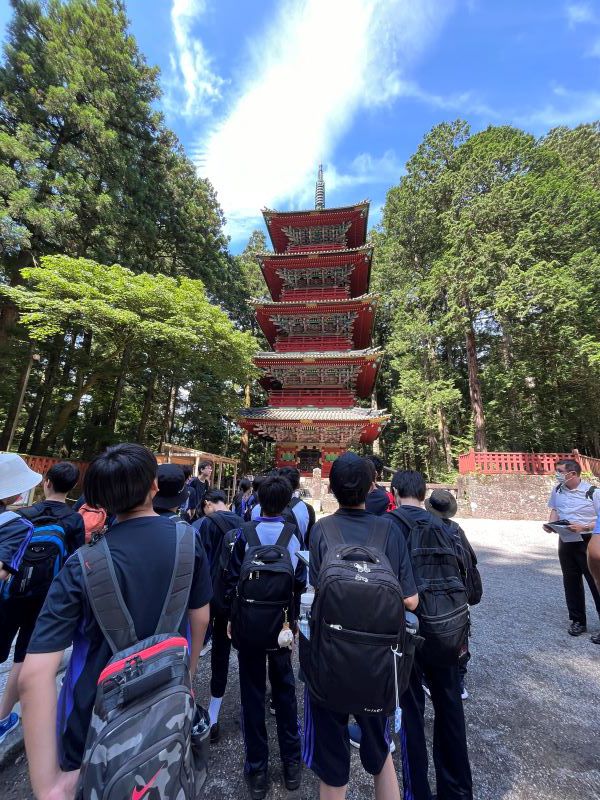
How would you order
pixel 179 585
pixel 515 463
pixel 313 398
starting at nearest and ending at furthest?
pixel 179 585 < pixel 515 463 < pixel 313 398

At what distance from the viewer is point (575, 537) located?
378 cm

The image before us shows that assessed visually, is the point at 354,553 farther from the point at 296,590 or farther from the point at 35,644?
the point at 35,644

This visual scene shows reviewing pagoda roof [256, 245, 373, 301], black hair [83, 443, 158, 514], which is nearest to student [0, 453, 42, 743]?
Result: black hair [83, 443, 158, 514]

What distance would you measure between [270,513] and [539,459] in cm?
1347

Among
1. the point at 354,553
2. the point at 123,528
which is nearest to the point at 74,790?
the point at 123,528

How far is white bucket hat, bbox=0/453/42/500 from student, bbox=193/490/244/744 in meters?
1.09

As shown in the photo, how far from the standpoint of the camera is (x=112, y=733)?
36.4 inches

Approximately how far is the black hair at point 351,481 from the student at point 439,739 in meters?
0.33

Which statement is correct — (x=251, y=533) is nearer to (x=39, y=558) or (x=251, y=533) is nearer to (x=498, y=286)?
(x=39, y=558)

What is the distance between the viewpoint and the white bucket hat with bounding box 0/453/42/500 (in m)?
1.87

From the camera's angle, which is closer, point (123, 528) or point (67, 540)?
point (123, 528)

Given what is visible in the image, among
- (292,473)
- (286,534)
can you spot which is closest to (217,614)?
(286,534)

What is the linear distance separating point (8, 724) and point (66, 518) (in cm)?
123

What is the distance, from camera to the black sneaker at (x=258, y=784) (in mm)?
1816
